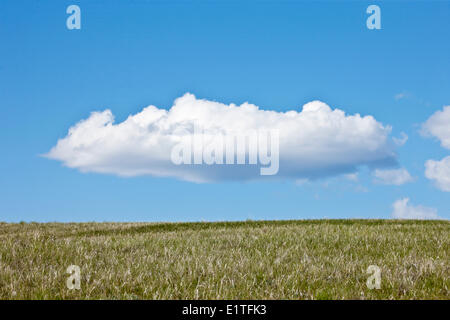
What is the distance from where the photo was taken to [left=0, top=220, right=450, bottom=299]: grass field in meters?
7.40

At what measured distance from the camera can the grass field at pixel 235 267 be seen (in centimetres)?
740

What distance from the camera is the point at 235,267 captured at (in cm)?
916

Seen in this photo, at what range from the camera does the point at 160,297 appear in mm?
7074

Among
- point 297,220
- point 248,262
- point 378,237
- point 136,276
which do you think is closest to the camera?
point 136,276

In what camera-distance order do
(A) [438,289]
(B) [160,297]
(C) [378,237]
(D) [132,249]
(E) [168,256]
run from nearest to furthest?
1. (B) [160,297]
2. (A) [438,289]
3. (E) [168,256]
4. (D) [132,249]
5. (C) [378,237]
